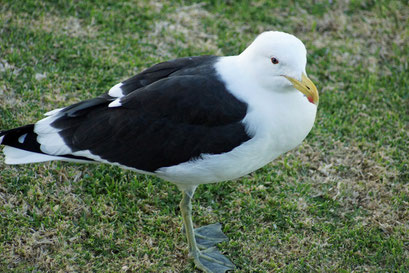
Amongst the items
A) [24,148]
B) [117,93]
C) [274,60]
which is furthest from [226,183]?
[24,148]

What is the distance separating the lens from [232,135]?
3164 millimetres

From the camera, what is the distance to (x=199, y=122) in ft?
10.6

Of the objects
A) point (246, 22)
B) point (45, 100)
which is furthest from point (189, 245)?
point (246, 22)

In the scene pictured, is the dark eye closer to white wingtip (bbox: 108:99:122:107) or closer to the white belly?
the white belly

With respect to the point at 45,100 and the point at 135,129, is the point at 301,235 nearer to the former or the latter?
the point at 135,129

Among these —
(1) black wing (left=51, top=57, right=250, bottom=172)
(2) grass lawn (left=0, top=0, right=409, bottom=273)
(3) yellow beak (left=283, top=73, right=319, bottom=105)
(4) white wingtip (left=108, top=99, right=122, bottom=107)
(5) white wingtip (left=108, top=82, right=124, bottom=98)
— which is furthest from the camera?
(2) grass lawn (left=0, top=0, right=409, bottom=273)

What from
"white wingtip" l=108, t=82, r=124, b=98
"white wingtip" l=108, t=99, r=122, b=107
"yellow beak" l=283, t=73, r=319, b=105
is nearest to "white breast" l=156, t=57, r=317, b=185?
"yellow beak" l=283, t=73, r=319, b=105

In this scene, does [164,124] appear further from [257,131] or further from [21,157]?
[21,157]

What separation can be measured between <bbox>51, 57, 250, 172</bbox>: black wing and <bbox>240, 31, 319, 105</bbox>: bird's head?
246 mm

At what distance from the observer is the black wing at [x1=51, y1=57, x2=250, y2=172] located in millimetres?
3197

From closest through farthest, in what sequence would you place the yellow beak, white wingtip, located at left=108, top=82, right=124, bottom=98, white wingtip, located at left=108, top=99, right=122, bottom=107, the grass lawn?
the yellow beak
white wingtip, located at left=108, top=99, right=122, bottom=107
white wingtip, located at left=108, top=82, right=124, bottom=98
the grass lawn

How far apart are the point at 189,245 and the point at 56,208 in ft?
3.42

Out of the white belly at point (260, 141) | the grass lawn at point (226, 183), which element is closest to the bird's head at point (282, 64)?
the white belly at point (260, 141)

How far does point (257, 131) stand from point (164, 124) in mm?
605
